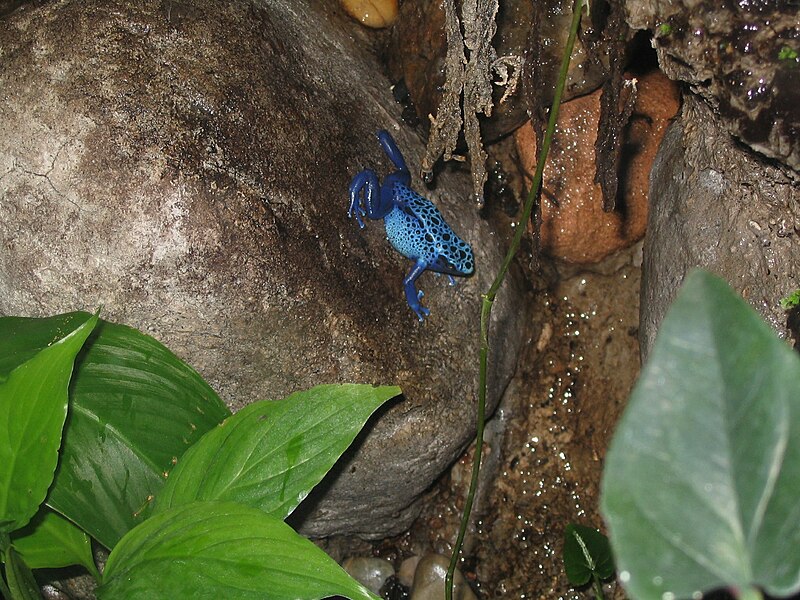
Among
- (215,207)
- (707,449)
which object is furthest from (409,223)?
(707,449)

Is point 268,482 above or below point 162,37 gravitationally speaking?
below

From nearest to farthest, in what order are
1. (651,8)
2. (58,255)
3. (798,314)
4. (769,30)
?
1. (769,30)
2. (651,8)
3. (798,314)
4. (58,255)

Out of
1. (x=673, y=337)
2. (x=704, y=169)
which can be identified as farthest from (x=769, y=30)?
(x=673, y=337)

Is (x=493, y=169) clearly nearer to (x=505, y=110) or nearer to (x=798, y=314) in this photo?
(x=505, y=110)

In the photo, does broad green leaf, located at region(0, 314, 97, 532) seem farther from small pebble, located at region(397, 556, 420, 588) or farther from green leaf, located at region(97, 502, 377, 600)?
small pebble, located at region(397, 556, 420, 588)

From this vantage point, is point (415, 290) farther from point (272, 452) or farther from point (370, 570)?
point (370, 570)

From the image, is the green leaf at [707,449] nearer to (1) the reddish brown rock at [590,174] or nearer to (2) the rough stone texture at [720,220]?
(2) the rough stone texture at [720,220]
